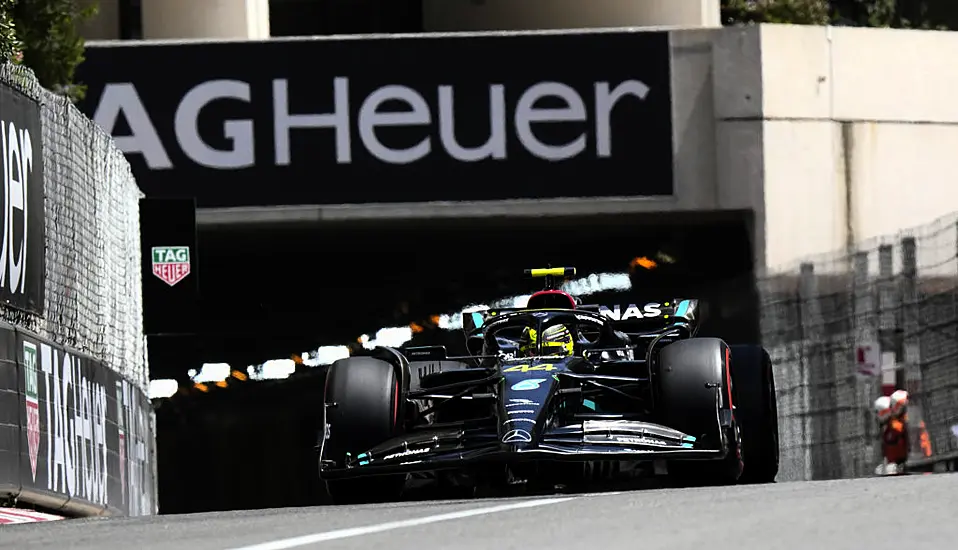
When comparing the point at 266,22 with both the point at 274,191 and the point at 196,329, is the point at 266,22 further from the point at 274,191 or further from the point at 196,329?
the point at 196,329

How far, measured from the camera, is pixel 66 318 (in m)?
14.8

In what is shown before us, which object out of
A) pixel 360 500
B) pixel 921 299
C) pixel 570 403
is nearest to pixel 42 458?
pixel 360 500

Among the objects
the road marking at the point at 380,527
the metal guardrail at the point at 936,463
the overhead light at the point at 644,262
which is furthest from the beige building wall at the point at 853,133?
the road marking at the point at 380,527

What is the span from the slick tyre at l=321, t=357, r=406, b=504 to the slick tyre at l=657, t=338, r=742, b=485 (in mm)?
1619

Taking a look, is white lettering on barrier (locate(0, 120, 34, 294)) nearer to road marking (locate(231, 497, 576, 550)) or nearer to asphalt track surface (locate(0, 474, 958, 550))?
asphalt track surface (locate(0, 474, 958, 550))

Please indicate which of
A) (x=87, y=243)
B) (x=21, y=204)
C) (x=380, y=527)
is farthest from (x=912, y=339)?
(x=380, y=527)

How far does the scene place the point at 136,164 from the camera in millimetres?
25609

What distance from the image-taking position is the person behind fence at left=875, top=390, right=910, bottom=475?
19.7 meters

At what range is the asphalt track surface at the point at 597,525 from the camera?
7242mm

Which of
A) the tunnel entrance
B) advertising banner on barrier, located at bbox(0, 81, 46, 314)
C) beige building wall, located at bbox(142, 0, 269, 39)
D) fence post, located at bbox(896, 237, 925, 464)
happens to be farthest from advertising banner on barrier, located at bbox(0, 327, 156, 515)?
the tunnel entrance

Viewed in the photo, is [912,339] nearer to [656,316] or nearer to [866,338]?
[866,338]

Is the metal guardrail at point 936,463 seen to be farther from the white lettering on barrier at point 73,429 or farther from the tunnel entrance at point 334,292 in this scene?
the white lettering on barrier at point 73,429

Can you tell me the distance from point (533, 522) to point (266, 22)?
1992 cm

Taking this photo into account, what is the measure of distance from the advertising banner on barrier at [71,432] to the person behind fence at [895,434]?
21.9 ft
